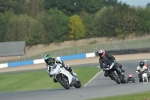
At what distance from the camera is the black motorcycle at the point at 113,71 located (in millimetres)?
20031

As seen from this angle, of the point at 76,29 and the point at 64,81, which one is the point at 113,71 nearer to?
the point at 64,81

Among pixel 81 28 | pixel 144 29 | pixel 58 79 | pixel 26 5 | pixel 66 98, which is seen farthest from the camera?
pixel 26 5

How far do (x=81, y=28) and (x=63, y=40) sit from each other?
15.1ft

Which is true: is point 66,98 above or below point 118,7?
below

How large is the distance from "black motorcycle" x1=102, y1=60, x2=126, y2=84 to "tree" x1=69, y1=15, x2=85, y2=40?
66.2m

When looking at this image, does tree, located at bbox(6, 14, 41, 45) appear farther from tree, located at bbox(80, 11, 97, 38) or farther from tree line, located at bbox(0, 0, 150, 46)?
tree, located at bbox(80, 11, 97, 38)

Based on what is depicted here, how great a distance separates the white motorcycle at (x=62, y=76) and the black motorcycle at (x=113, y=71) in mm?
2130

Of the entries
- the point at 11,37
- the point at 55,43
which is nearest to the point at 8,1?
the point at 11,37

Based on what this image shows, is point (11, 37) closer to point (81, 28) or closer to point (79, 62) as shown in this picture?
point (81, 28)

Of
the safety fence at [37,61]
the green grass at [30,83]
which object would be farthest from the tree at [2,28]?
the green grass at [30,83]

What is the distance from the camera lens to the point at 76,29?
8750cm

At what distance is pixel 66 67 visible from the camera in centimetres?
1822

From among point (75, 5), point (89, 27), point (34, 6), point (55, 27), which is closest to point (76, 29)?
point (89, 27)

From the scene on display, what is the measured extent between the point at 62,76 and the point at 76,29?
6970 centimetres
